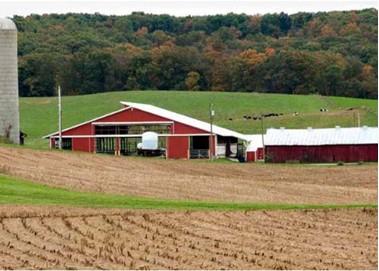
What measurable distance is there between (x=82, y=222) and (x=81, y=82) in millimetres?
103404

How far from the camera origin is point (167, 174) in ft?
145

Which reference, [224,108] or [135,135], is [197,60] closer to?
[224,108]

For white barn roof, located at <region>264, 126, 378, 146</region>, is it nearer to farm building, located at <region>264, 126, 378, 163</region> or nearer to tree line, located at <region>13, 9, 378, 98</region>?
farm building, located at <region>264, 126, 378, 163</region>

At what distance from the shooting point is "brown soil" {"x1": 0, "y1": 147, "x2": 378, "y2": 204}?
112ft

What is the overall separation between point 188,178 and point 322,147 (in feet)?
98.0

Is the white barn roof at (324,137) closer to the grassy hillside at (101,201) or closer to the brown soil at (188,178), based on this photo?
the brown soil at (188,178)

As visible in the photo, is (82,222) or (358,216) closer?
(82,222)

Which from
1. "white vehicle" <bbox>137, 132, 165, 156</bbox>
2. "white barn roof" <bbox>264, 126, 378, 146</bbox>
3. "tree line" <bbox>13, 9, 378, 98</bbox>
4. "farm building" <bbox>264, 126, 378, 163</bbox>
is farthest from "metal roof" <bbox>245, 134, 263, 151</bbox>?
"tree line" <bbox>13, 9, 378, 98</bbox>

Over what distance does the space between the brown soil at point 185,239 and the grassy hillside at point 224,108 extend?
59.2 metres

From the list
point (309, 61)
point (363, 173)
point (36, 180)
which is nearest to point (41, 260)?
point (36, 180)

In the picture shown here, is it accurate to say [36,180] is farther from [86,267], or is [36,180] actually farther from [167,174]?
[86,267]

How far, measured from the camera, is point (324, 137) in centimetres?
7106

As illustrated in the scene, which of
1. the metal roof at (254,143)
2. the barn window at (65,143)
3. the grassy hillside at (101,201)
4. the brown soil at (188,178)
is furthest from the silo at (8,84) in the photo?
the grassy hillside at (101,201)

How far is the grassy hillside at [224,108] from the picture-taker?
299 feet
